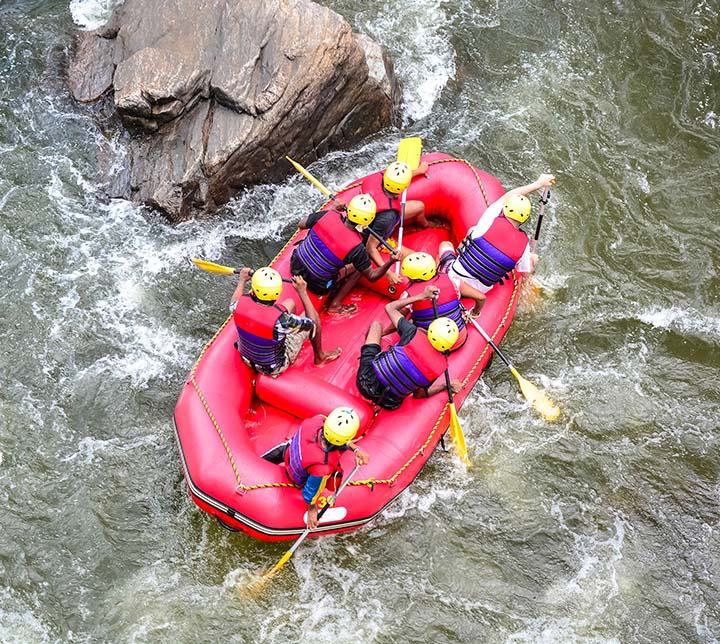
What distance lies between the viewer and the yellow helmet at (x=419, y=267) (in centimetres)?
564

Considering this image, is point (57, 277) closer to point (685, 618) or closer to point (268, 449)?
point (268, 449)

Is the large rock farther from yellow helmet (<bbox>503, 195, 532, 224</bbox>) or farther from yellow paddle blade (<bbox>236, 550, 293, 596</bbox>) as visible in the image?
yellow paddle blade (<bbox>236, 550, 293, 596</bbox>)

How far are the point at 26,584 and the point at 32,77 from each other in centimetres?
520

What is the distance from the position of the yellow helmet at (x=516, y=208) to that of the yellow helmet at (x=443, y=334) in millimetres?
1119

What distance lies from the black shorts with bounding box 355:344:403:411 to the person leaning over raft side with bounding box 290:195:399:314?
63 centimetres

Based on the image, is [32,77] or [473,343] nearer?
[473,343]

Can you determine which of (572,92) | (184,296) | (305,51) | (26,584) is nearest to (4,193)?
(184,296)

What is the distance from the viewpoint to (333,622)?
534 centimetres

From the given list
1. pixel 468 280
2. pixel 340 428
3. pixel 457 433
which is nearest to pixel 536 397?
pixel 457 433

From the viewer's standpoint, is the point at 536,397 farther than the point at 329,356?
Yes

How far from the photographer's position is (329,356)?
5.91 meters

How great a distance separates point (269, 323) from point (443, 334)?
3.66 ft

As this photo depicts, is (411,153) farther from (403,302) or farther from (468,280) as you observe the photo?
(403,302)

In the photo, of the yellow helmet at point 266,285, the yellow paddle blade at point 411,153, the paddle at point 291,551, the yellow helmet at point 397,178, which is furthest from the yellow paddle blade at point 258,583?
the yellow paddle blade at point 411,153
